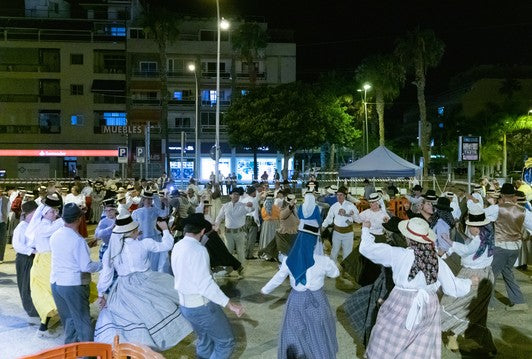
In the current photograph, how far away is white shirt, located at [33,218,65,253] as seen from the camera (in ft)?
24.7

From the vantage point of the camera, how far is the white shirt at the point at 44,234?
7531mm

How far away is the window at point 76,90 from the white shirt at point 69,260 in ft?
160

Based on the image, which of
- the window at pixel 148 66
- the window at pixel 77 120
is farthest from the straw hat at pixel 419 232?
the window at pixel 148 66

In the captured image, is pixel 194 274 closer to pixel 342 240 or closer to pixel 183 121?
pixel 342 240

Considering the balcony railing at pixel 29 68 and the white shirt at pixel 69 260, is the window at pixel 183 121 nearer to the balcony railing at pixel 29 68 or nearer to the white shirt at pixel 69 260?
the balcony railing at pixel 29 68

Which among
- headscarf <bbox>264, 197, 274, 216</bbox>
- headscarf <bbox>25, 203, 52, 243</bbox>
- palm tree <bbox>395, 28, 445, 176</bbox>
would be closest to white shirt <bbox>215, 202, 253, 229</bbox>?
headscarf <bbox>264, 197, 274, 216</bbox>

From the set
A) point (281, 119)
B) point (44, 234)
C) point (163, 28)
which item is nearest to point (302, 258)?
point (44, 234)

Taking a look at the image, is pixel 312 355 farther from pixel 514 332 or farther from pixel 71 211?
pixel 514 332

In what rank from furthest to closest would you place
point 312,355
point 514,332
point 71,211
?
point 514,332, point 71,211, point 312,355

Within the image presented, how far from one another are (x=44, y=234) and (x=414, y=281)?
16.5 feet

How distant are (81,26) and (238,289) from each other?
48910 mm

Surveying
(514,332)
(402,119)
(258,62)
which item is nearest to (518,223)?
(514,332)

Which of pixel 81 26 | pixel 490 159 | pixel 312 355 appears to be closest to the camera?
pixel 312 355

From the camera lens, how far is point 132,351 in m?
3.34
